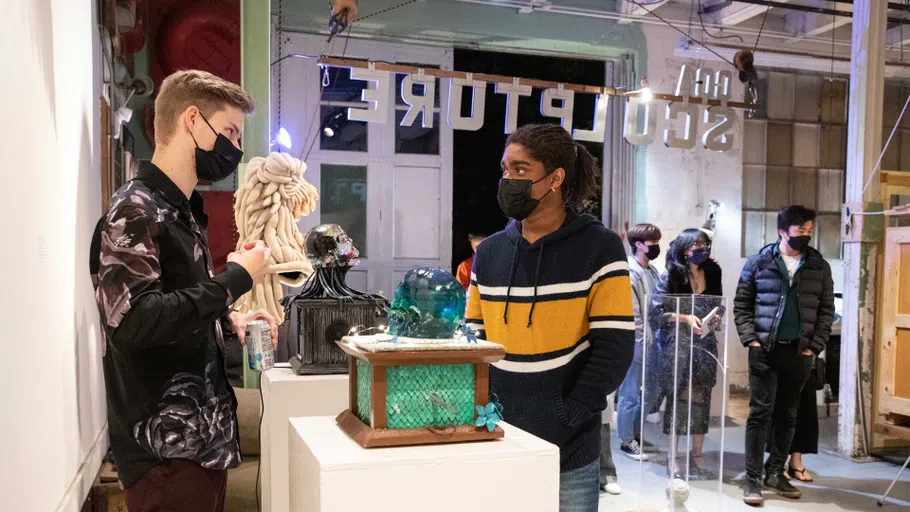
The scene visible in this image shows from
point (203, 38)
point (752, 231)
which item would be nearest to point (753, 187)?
point (752, 231)

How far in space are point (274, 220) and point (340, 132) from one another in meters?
4.18

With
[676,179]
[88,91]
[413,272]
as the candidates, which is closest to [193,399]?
[413,272]

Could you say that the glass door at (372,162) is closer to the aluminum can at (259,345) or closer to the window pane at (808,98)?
the window pane at (808,98)

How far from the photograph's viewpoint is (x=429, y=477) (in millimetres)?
1344

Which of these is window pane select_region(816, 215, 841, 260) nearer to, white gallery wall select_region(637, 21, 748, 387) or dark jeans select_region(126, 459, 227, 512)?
white gallery wall select_region(637, 21, 748, 387)

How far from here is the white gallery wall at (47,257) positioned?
1.60 meters

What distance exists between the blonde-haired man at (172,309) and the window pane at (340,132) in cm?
512

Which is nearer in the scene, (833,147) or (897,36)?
(897,36)

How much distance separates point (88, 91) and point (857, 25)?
562cm

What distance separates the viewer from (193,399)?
1622 millimetres

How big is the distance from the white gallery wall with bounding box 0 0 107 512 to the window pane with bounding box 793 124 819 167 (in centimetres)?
746

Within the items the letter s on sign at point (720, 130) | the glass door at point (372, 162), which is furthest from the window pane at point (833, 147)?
the glass door at point (372, 162)

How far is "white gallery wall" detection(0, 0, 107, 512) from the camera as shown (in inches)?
62.9

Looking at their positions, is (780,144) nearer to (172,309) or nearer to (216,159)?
(216,159)
